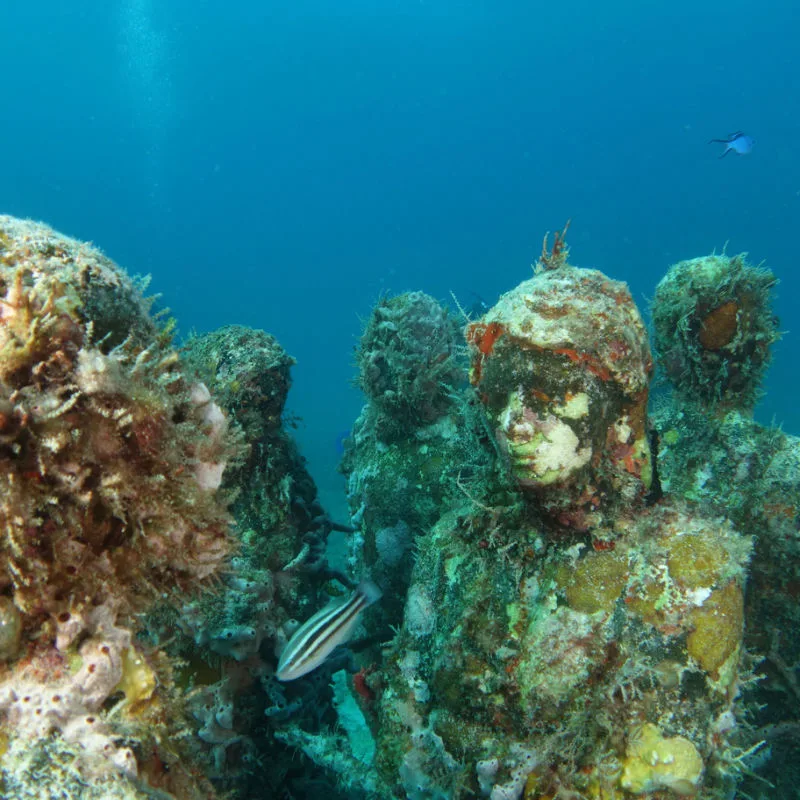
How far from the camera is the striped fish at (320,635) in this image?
3404mm

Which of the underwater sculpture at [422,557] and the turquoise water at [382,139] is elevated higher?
the turquoise water at [382,139]

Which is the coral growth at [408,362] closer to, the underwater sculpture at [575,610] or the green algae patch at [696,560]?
the underwater sculpture at [575,610]

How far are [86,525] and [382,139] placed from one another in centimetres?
13527

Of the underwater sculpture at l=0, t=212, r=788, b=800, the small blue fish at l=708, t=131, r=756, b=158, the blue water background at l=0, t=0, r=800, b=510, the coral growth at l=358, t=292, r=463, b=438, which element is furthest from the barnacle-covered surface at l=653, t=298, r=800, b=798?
the blue water background at l=0, t=0, r=800, b=510

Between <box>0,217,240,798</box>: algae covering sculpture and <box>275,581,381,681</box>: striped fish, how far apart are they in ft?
4.20

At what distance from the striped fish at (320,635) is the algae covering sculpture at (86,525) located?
128 cm

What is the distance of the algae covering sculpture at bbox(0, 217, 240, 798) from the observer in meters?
1.59

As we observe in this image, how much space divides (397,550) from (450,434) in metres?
1.33

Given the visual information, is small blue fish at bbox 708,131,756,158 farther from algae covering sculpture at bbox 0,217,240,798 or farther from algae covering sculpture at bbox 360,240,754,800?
algae covering sculpture at bbox 0,217,240,798

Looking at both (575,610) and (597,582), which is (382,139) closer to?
(597,582)

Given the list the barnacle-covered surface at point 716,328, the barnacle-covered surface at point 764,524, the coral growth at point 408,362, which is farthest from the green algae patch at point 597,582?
the coral growth at point 408,362

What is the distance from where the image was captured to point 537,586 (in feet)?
10.0

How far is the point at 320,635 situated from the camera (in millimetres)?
3473

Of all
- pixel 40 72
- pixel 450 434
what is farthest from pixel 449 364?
pixel 40 72
